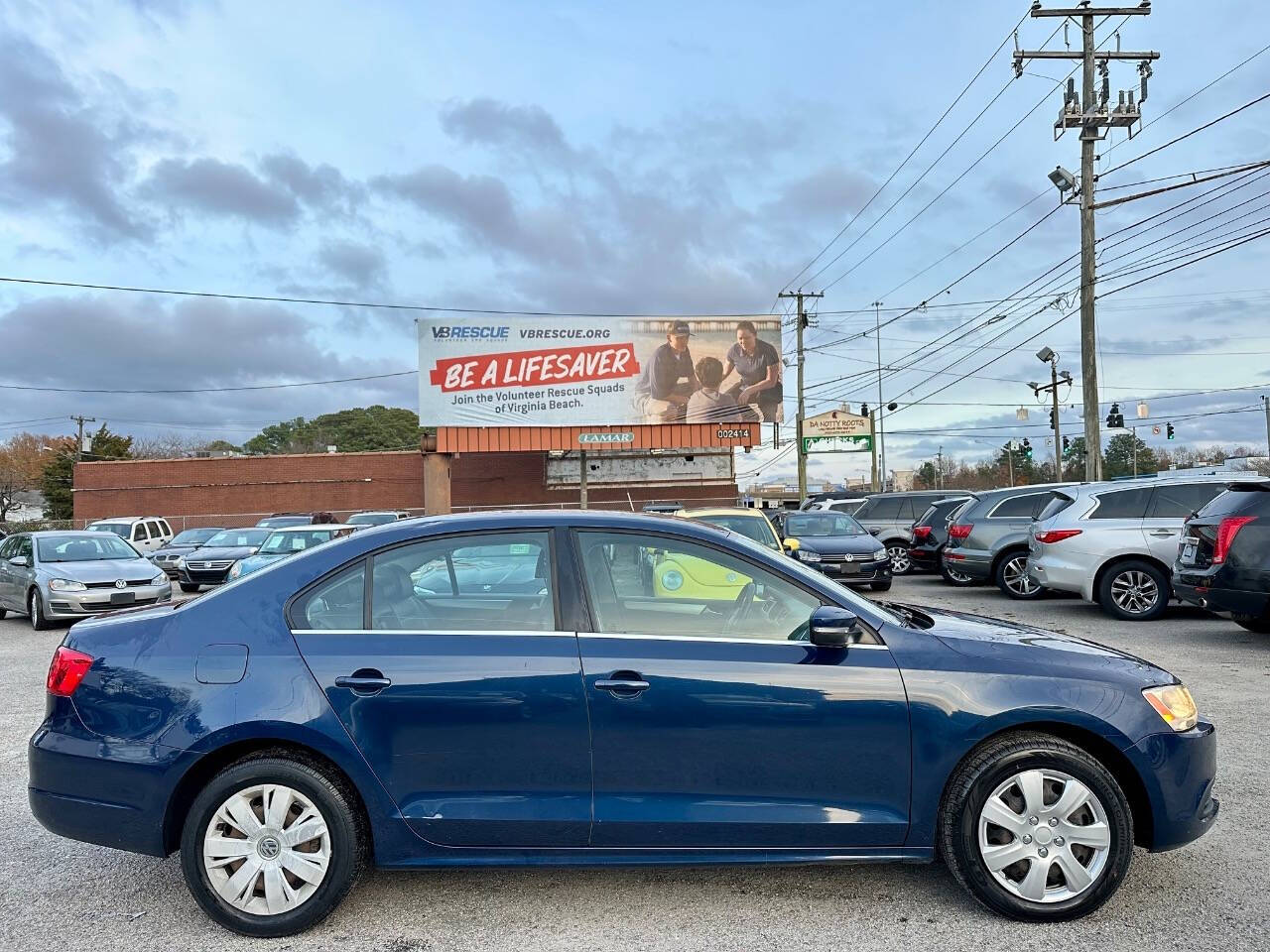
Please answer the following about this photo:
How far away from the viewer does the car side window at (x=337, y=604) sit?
11.8ft

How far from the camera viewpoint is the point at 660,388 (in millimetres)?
38281

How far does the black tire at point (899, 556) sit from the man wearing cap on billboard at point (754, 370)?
18.7 metres

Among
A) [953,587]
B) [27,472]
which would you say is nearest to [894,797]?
[953,587]

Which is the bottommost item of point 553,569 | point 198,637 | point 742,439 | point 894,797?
point 894,797

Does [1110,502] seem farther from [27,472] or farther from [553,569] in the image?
[27,472]

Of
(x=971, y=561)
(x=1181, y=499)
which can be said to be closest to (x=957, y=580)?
(x=971, y=561)

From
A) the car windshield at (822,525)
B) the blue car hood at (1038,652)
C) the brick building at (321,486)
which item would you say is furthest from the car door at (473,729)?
the brick building at (321,486)

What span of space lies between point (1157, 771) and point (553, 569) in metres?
2.48

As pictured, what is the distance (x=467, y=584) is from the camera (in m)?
3.82

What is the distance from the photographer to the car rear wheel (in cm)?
2004

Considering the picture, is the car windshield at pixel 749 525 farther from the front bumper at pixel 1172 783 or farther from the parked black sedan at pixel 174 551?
the parked black sedan at pixel 174 551

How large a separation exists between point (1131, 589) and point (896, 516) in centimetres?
970

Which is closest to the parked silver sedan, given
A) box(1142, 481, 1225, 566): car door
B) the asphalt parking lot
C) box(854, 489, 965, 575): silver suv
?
the asphalt parking lot

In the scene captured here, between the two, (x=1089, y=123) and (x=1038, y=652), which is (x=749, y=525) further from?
(x=1089, y=123)
